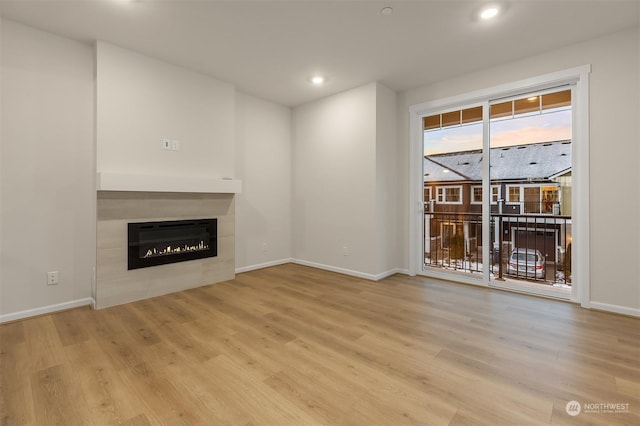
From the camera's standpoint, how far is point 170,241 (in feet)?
11.5

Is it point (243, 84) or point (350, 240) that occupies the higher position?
point (243, 84)

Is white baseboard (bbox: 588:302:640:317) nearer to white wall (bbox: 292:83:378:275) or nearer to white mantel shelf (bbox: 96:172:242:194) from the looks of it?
white wall (bbox: 292:83:378:275)

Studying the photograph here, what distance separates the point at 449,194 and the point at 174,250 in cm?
379

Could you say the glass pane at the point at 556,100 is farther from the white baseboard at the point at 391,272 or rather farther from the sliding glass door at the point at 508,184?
the white baseboard at the point at 391,272

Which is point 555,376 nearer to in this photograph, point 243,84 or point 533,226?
point 533,226

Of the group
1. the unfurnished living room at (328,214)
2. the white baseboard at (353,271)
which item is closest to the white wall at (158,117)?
the unfurnished living room at (328,214)

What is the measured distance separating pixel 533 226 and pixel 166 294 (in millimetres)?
4601

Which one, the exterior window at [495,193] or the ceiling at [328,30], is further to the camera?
the exterior window at [495,193]

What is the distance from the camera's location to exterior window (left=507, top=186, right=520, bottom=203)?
3.64 meters

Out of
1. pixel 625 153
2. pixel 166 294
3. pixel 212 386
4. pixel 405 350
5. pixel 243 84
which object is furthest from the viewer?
pixel 243 84

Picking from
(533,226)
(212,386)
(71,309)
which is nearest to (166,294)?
(71,309)

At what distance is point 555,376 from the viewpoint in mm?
1781

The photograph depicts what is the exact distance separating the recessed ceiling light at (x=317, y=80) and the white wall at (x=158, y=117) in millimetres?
1104

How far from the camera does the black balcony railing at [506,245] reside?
365 cm
